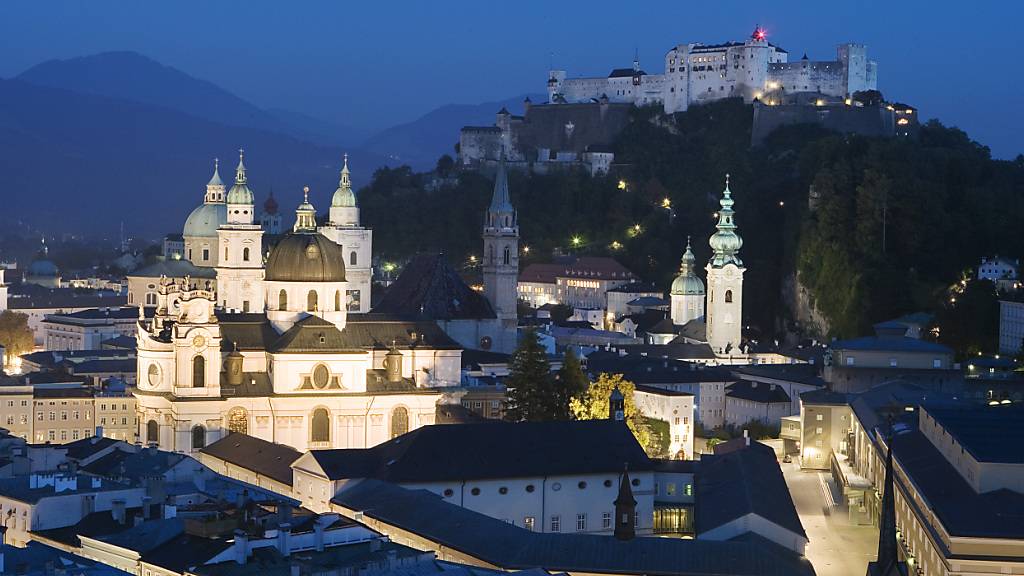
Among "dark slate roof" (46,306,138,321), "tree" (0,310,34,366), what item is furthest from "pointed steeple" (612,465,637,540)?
"dark slate roof" (46,306,138,321)

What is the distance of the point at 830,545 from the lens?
56500mm

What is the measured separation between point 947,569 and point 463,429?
16.3 m

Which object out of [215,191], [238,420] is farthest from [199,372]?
[215,191]

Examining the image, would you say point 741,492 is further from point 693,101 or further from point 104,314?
point 693,101

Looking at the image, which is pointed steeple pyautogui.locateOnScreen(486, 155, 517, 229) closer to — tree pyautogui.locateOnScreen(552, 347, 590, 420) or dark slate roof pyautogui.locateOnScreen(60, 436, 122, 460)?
tree pyautogui.locateOnScreen(552, 347, 590, 420)

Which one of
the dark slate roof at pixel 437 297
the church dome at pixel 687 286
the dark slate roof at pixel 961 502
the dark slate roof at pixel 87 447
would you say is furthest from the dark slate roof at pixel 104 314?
the dark slate roof at pixel 961 502

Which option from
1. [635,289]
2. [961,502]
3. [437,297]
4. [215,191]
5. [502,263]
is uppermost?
[215,191]

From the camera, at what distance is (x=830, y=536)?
58.1 m

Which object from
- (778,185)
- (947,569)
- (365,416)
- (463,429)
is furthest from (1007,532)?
(778,185)

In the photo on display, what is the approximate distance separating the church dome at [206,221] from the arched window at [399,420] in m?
34.1

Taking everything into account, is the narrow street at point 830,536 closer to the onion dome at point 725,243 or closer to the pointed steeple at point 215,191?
the onion dome at point 725,243

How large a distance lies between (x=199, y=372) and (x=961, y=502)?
1026 inches

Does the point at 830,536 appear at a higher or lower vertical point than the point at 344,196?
lower

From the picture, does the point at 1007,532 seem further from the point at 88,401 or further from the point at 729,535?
the point at 88,401
